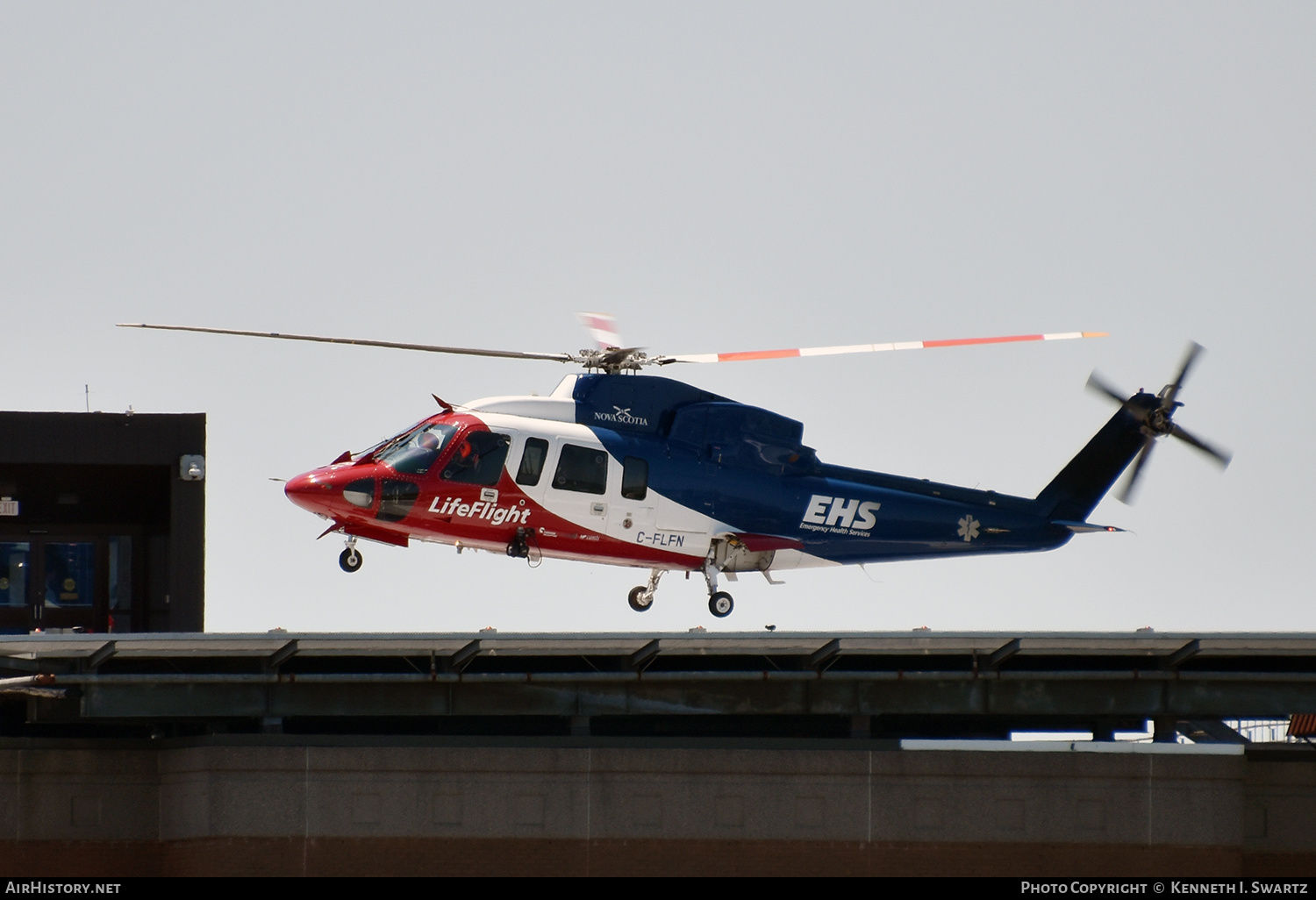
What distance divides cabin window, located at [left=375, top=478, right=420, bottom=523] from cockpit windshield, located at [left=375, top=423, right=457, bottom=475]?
244 mm

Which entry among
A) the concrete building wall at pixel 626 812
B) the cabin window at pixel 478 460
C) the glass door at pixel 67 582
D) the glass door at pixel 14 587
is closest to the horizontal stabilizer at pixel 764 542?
the concrete building wall at pixel 626 812

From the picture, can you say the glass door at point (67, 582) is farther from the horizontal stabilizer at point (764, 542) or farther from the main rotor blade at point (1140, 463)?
the main rotor blade at point (1140, 463)

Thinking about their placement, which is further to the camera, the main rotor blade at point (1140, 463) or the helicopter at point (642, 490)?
the main rotor blade at point (1140, 463)

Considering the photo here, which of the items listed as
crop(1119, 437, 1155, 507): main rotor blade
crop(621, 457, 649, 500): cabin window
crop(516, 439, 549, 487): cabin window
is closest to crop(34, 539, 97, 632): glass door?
crop(516, 439, 549, 487): cabin window

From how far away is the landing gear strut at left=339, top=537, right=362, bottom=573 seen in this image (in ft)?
86.6

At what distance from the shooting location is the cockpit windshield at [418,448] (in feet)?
85.8

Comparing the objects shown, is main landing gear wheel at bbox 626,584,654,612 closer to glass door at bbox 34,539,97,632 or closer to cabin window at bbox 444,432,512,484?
cabin window at bbox 444,432,512,484

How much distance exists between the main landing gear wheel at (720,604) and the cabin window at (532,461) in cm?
379

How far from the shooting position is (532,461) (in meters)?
26.7

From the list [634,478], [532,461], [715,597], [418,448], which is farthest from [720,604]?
[418,448]

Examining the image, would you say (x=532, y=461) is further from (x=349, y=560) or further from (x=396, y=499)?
(x=349, y=560)
